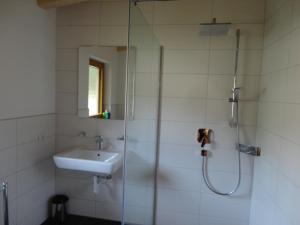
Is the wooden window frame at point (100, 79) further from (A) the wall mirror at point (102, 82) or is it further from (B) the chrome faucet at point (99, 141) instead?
(B) the chrome faucet at point (99, 141)

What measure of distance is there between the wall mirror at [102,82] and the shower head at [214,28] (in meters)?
0.82

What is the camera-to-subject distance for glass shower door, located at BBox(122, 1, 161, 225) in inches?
60.4

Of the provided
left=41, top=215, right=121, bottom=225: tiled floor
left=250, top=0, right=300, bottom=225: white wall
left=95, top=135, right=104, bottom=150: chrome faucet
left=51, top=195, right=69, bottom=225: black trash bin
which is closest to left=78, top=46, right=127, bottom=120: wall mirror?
left=95, top=135, right=104, bottom=150: chrome faucet

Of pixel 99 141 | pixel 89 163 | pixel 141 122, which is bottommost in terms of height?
pixel 89 163

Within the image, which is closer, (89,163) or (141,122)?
(141,122)

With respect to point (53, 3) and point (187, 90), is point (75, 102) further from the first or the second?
point (187, 90)

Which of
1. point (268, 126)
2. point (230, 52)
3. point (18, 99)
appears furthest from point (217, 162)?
point (18, 99)

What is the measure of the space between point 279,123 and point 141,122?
1037mm

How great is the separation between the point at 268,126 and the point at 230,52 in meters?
0.81

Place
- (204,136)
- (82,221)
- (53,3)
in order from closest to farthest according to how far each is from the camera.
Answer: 1. (53,3)
2. (204,136)
3. (82,221)

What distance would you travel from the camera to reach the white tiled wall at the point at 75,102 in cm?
249

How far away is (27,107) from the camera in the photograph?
2.22 m

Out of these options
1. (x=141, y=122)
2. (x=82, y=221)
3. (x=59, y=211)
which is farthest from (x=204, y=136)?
(x=59, y=211)

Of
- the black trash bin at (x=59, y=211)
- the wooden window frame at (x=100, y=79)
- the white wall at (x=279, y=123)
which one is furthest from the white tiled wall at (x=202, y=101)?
the black trash bin at (x=59, y=211)
